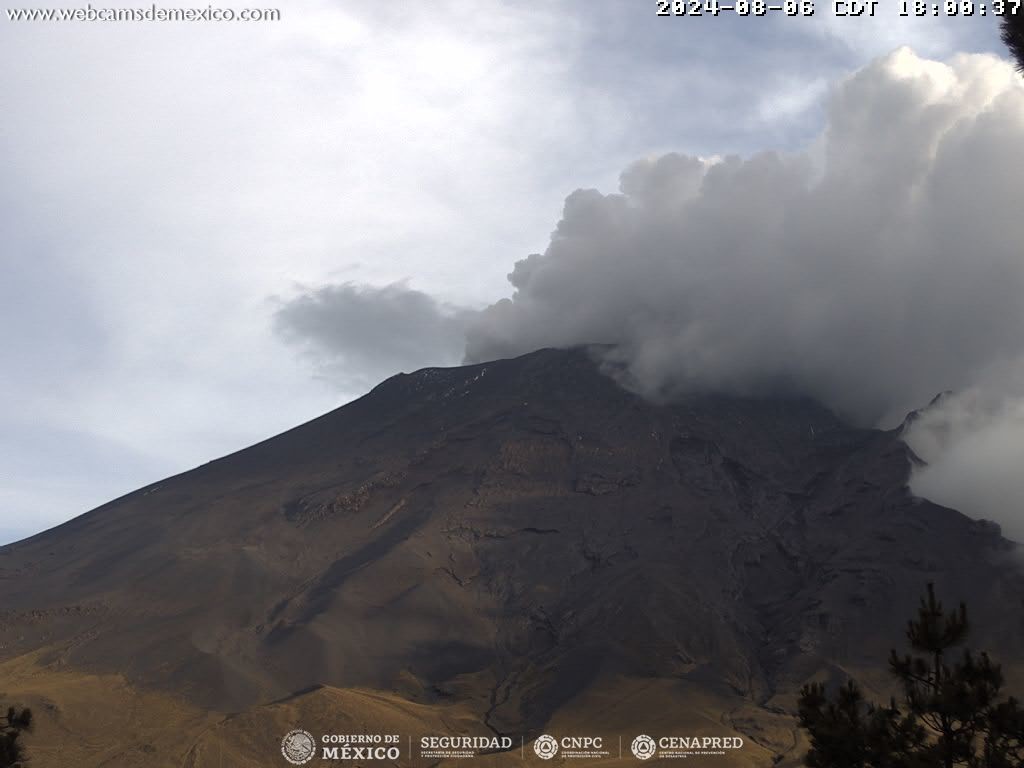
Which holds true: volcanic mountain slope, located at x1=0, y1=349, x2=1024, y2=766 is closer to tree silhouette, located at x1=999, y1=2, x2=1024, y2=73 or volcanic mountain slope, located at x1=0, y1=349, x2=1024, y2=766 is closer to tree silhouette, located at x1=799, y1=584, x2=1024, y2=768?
tree silhouette, located at x1=799, y1=584, x2=1024, y2=768

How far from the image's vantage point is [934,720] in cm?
2322

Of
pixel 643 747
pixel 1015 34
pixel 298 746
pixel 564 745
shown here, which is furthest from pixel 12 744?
pixel 643 747

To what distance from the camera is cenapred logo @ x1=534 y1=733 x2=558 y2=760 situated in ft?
345

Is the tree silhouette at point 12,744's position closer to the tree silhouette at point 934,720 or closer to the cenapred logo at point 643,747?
the tree silhouette at point 934,720

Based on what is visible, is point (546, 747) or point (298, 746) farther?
point (546, 747)

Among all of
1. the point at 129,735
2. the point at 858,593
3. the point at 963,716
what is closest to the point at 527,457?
the point at 858,593

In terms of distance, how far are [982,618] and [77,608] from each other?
105 meters

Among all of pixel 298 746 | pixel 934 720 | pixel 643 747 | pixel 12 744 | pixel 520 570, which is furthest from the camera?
pixel 520 570

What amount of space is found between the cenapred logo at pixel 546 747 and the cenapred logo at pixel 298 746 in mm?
20505

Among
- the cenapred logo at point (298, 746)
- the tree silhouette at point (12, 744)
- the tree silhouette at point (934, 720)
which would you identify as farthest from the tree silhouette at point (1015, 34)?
the cenapred logo at point (298, 746)

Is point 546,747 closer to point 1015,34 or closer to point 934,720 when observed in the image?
point 934,720

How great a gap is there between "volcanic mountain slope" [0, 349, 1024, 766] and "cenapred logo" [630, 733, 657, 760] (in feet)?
9.13

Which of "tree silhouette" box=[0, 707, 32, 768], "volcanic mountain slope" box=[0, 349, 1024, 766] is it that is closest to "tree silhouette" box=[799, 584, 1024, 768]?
"tree silhouette" box=[0, 707, 32, 768]

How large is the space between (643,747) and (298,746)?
31.5m
